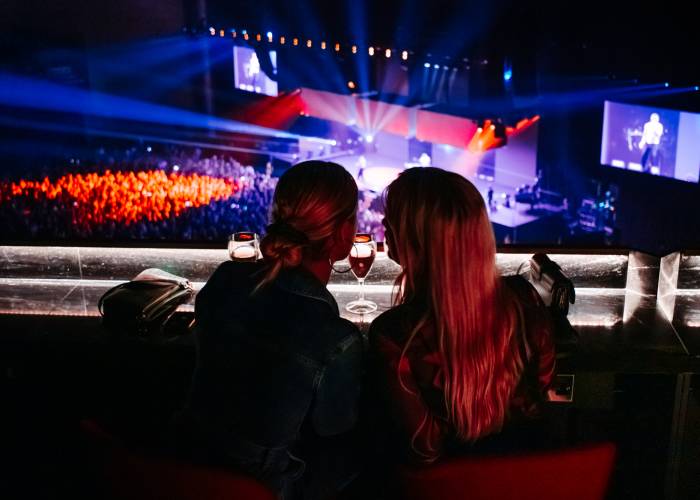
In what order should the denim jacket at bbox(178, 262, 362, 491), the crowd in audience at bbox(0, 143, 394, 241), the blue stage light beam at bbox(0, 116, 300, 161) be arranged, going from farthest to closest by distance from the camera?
the blue stage light beam at bbox(0, 116, 300, 161) < the crowd in audience at bbox(0, 143, 394, 241) < the denim jacket at bbox(178, 262, 362, 491)

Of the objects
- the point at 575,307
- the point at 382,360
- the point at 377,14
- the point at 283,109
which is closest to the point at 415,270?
the point at 382,360

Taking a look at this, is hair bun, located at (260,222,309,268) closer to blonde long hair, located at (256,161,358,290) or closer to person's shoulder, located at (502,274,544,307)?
blonde long hair, located at (256,161,358,290)

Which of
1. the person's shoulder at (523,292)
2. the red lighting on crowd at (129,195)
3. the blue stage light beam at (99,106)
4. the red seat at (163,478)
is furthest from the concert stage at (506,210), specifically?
the red seat at (163,478)

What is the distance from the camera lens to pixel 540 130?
10672mm

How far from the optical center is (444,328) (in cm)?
105

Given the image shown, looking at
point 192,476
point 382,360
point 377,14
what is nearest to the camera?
point 192,476

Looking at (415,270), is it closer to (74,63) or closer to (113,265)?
(113,265)

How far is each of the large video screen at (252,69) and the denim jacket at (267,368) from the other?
9.71 m

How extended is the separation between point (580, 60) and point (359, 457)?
962cm

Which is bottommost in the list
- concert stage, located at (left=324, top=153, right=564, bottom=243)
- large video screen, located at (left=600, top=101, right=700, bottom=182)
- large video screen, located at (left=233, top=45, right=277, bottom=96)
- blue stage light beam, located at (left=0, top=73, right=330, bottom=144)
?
concert stage, located at (left=324, top=153, right=564, bottom=243)

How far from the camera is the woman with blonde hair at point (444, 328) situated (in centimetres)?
105

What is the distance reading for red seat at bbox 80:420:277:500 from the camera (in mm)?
854

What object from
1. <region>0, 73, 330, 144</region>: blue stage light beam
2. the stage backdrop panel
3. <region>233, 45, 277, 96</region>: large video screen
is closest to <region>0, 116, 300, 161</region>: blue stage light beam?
<region>0, 73, 330, 144</region>: blue stage light beam

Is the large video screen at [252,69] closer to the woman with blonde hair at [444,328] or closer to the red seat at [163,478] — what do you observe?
the woman with blonde hair at [444,328]
